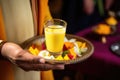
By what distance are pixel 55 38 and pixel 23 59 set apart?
0.68 feet

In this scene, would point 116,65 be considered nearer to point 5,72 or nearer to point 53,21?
point 53,21

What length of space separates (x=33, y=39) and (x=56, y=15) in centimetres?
145

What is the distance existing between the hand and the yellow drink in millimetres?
133

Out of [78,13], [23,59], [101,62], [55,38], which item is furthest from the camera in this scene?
[78,13]

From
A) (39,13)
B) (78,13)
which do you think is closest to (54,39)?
(39,13)

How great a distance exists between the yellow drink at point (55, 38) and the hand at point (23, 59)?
0.44ft

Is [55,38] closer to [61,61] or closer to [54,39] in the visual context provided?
[54,39]

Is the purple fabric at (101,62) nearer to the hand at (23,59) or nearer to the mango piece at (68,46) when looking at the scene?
the mango piece at (68,46)

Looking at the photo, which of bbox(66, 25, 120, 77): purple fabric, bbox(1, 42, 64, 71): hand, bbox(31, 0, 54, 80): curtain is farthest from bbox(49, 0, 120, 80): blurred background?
bbox(1, 42, 64, 71): hand

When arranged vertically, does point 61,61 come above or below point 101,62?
above

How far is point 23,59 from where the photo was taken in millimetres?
970

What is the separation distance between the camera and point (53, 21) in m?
1.21

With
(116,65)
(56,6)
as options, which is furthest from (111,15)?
(116,65)

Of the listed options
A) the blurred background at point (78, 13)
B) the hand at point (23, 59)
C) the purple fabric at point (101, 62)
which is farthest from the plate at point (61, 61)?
the blurred background at point (78, 13)
